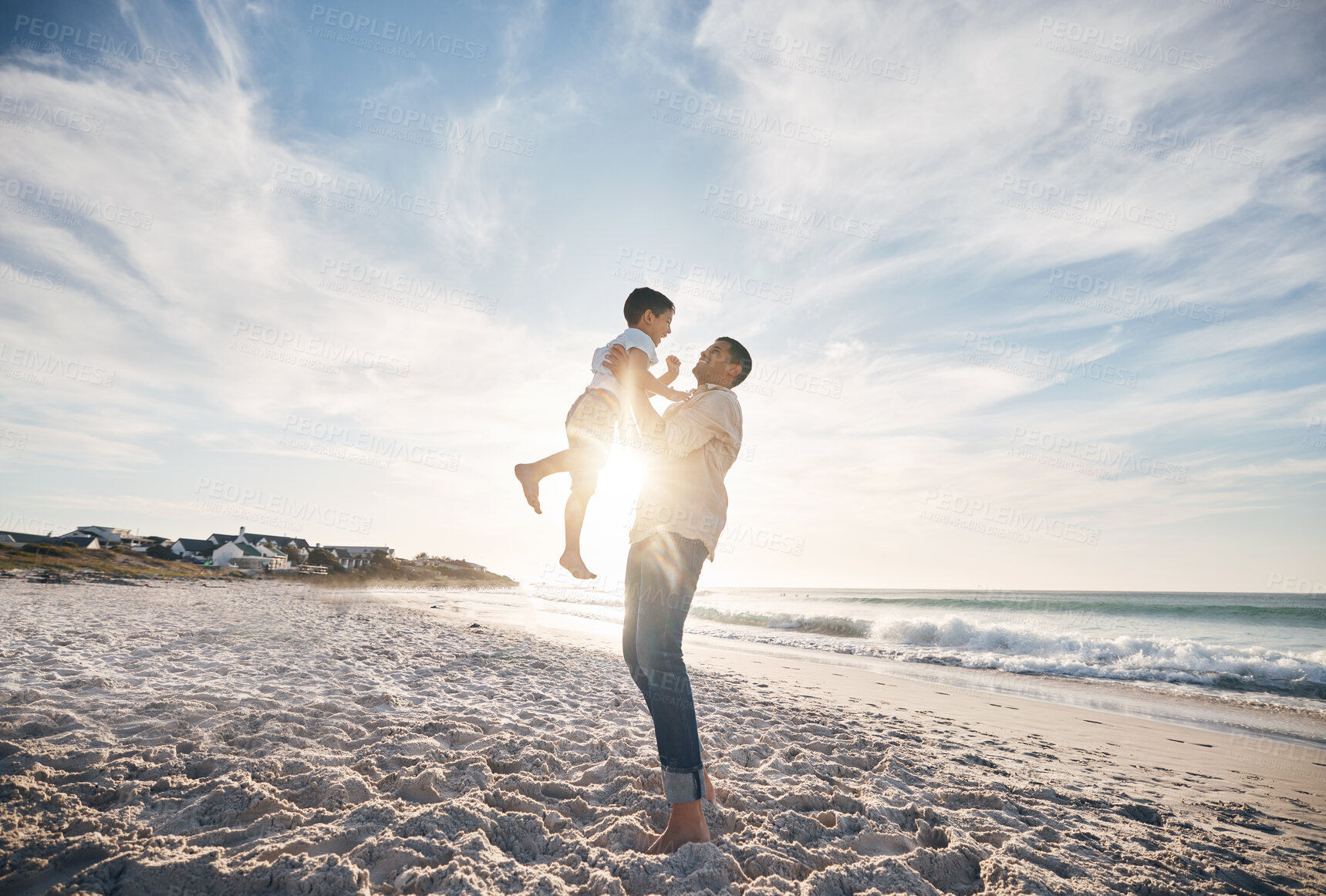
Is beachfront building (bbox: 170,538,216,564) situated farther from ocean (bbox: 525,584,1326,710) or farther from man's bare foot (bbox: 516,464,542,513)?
A: man's bare foot (bbox: 516,464,542,513)

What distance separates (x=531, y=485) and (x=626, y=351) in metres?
1.12

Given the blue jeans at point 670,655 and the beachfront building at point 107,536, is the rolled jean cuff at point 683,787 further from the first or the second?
the beachfront building at point 107,536

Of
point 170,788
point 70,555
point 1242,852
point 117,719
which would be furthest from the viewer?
point 70,555

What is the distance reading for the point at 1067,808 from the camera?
3312 mm

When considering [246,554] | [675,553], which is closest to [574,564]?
[675,553]

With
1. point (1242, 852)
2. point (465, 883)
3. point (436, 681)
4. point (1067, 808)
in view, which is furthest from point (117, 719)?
point (1242, 852)

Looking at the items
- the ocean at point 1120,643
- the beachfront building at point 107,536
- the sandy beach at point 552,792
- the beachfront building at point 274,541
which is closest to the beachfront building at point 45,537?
the beachfront building at point 107,536

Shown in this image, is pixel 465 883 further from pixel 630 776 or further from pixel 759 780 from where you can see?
pixel 759 780

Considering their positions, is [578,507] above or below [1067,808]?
above

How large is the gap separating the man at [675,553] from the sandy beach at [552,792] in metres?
0.27

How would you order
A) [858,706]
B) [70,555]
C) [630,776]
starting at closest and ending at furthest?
[630,776] < [858,706] < [70,555]

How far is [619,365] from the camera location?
9.00ft

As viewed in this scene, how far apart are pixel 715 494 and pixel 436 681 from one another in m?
4.52

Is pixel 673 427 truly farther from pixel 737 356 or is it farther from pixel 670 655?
pixel 670 655
